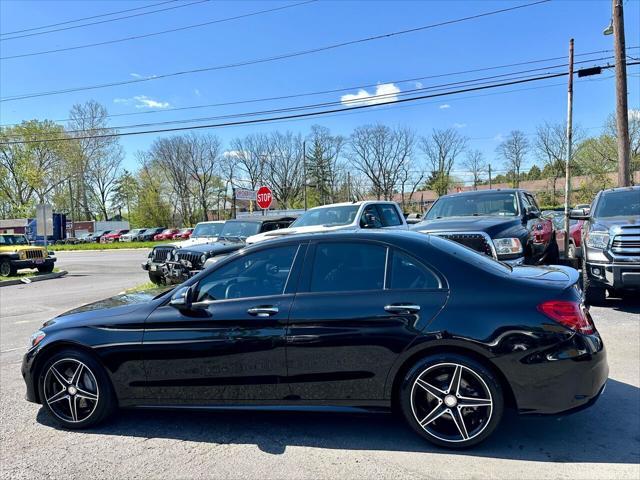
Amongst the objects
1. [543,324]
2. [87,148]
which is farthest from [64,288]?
[87,148]

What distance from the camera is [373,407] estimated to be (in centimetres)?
332

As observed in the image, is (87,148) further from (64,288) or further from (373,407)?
(373,407)

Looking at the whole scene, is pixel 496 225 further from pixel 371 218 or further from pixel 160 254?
pixel 160 254

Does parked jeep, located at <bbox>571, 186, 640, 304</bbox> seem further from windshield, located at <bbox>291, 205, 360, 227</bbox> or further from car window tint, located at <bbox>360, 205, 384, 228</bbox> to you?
windshield, located at <bbox>291, 205, 360, 227</bbox>

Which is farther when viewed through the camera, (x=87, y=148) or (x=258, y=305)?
(x=87, y=148)

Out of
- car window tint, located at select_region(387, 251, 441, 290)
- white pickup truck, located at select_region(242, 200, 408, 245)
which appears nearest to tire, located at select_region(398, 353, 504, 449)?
car window tint, located at select_region(387, 251, 441, 290)

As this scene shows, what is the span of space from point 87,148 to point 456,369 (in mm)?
71191

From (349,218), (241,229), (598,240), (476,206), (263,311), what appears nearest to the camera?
(263,311)

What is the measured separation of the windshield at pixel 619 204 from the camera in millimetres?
7797

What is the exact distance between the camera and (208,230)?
13.9m

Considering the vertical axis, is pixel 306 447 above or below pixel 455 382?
below

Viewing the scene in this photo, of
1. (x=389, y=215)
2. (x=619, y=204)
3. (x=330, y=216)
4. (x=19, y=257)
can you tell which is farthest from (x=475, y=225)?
(x=19, y=257)

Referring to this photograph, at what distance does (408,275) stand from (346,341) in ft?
2.21

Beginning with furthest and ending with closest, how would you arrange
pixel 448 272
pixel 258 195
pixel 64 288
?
pixel 258 195 → pixel 64 288 → pixel 448 272
